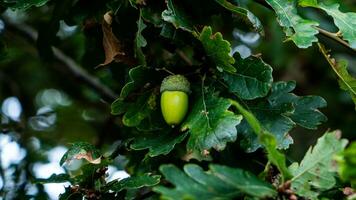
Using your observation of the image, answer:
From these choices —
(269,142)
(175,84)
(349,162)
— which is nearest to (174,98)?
(175,84)

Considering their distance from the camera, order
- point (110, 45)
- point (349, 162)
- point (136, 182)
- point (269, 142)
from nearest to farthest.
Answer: point (349, 162) → point (269, 142) → point (136, 182) → point (110, 45)

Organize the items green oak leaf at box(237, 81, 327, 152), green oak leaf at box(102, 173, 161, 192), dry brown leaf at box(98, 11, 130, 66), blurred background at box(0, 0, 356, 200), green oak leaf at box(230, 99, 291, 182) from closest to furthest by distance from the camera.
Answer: green oak leaf at box(230, 99, 291, 182), green oak leaf at box(102, 173, 161, 192), green oak leaf at box(237, 81, 327, 152), dry brown leaf at box(98, 11, 130, 66), blurred background at box(0, 0, 356, 200)

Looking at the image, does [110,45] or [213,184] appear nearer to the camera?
[213,184]

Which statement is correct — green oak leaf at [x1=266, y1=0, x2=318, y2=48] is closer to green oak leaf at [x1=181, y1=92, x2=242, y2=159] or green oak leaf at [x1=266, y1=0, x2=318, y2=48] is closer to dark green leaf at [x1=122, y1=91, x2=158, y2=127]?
green oak leaf at [x1=181, y1=92, x2=242, y2=159]

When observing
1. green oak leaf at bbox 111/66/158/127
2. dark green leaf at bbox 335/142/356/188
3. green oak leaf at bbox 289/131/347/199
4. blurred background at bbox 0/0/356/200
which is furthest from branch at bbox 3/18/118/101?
dark green leaf at bbox 335/142/356/188

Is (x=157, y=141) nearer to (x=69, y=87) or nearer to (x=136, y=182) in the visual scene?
(x=136, y=182)

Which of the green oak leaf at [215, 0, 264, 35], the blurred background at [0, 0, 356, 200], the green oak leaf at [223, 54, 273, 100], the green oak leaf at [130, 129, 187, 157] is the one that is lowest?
the blurred background at [0, 0, 356, 200]

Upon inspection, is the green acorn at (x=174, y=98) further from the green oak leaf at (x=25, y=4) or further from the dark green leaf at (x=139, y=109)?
the green oak leaf at (x=25, y=4)

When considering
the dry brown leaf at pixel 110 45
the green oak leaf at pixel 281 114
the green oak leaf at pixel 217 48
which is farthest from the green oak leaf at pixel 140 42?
the green oak leaf at pixel 281 114
